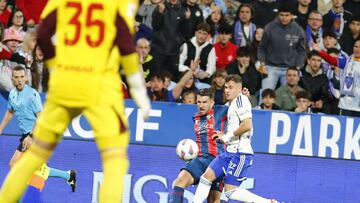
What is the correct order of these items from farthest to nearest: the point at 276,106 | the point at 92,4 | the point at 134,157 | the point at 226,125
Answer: the point at 276,106, the point at 134,157, the point at 226,125, the point at 92,4

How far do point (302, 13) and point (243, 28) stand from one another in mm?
1230

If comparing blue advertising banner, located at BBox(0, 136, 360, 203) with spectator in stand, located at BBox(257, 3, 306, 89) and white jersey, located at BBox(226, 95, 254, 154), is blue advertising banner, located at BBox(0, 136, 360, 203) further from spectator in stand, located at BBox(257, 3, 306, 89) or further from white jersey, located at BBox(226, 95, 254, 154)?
spectator in stand, located at BBox(257, 3, 306, 89)

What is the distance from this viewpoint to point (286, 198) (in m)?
15.1

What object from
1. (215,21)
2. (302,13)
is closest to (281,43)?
(302,13)

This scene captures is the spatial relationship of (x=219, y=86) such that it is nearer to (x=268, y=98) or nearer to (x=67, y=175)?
(x=268, y=98)

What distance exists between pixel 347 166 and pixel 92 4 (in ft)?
25.8

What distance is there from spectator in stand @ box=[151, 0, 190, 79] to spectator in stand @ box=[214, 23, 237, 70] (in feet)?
2.12

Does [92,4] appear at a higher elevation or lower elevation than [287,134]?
higher

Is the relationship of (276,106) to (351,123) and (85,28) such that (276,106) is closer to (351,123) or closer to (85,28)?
(351,123)

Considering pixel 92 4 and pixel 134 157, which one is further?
pixel 134 157

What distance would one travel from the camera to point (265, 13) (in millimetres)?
18203

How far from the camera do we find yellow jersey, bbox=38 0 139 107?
834 cm

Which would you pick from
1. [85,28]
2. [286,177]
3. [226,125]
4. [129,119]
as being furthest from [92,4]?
[286,177]

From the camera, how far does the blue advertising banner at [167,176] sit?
1452 centimetres
